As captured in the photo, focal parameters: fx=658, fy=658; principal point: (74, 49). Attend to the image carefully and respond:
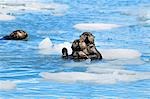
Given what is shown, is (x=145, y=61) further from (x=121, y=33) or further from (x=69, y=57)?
(x=121, y=33)

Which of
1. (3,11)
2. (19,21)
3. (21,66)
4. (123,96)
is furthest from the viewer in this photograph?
(3,11)

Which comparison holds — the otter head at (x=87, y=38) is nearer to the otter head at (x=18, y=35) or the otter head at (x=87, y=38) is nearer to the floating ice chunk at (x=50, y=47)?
the floating ice chunk at (x=50, y=47)

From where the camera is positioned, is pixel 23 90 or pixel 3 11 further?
pixel 3 11

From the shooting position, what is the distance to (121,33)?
26.6 m

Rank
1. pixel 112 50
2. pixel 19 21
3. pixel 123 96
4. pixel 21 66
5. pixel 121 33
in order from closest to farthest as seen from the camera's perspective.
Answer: pixel 123 96
pixel 21 66
pixel 112 50
pixel 121 33
pixel 19 21

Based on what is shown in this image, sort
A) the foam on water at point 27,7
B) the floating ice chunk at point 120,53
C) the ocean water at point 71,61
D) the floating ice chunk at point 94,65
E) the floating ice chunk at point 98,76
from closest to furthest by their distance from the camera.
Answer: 1. the ocean water at point 71,61
2. the floating ice chunk at point 98,76
3. the floating ice chunk at point 94,65
4. the floating ice chunk at point 120,53
5. the foam on water at point 27,7

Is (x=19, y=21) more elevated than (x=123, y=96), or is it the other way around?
(x=19, y=21)

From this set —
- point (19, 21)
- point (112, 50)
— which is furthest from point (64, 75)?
point (19, 21)

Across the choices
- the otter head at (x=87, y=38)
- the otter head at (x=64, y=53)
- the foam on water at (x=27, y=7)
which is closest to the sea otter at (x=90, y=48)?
the otter head at (x=87, y=38)

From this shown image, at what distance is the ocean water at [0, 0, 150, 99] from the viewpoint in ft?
50.0

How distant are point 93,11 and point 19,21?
22.7 ft

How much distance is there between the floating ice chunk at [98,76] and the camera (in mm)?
16281

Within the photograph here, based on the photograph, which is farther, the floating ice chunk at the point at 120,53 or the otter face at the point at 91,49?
the floating ice chunk at the point at 120,53

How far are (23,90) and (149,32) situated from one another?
41.4ft
